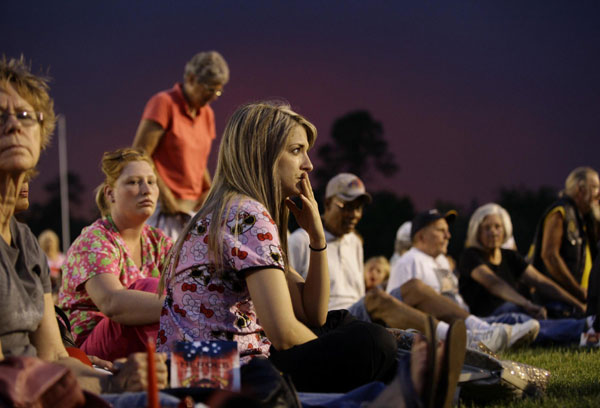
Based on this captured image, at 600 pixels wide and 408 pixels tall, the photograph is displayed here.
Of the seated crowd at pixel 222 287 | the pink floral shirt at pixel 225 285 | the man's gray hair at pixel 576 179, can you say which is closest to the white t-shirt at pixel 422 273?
the seated crowd at pixel 222 287

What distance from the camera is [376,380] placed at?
2.93 meters

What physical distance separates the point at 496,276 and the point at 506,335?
1684mm

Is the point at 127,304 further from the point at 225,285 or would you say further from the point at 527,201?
the point at 527,201

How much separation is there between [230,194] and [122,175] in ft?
5.97

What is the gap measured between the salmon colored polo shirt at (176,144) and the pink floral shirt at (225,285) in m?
3.53

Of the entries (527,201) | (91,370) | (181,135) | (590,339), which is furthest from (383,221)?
(91,370)

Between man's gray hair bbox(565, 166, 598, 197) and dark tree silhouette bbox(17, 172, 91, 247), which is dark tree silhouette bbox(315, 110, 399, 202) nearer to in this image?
dark tree silhouette bbox(17, 172, 91, 247)

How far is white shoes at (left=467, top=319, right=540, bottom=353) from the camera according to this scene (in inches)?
226

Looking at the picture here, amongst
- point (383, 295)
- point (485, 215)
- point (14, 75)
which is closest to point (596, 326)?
point (383, 295)

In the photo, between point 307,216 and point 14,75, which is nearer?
point 14,75

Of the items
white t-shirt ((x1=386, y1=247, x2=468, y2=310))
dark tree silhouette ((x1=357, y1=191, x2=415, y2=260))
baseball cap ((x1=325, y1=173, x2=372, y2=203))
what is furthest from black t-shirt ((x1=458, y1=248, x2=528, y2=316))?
dark tree silhouette ((x1=357, y1=191, x2=415, y2=260))

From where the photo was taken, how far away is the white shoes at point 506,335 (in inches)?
226

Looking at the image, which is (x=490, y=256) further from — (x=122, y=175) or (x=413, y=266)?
(x=122, y=175)

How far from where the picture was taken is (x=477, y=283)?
754cm
